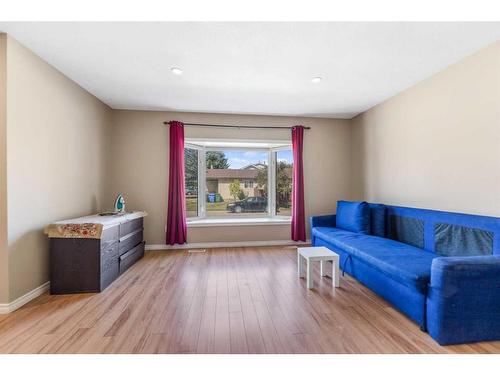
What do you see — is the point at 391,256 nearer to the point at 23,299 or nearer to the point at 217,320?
the point at 217,320

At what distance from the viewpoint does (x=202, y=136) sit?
4168 mm

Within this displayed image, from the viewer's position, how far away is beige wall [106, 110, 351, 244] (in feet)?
13.1

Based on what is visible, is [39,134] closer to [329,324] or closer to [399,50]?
[329,324]

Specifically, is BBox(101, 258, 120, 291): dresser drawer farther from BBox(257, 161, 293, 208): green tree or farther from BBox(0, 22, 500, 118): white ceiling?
BBox(257, 161, 293, 208): green tree

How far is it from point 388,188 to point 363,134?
1.13 m

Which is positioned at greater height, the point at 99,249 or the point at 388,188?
the point at 388,188

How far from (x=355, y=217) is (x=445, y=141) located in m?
1.38

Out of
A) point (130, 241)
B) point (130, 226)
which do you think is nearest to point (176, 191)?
point (130, 226)

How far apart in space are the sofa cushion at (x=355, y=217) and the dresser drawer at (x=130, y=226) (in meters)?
3.16

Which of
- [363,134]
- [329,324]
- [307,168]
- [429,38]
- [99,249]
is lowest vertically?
[329,324]

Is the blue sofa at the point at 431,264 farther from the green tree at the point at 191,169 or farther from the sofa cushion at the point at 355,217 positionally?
the green tree at the point at 191,169

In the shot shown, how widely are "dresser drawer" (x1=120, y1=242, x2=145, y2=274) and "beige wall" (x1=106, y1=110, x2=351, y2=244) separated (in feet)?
1.35

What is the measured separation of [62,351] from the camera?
61.6 inches
